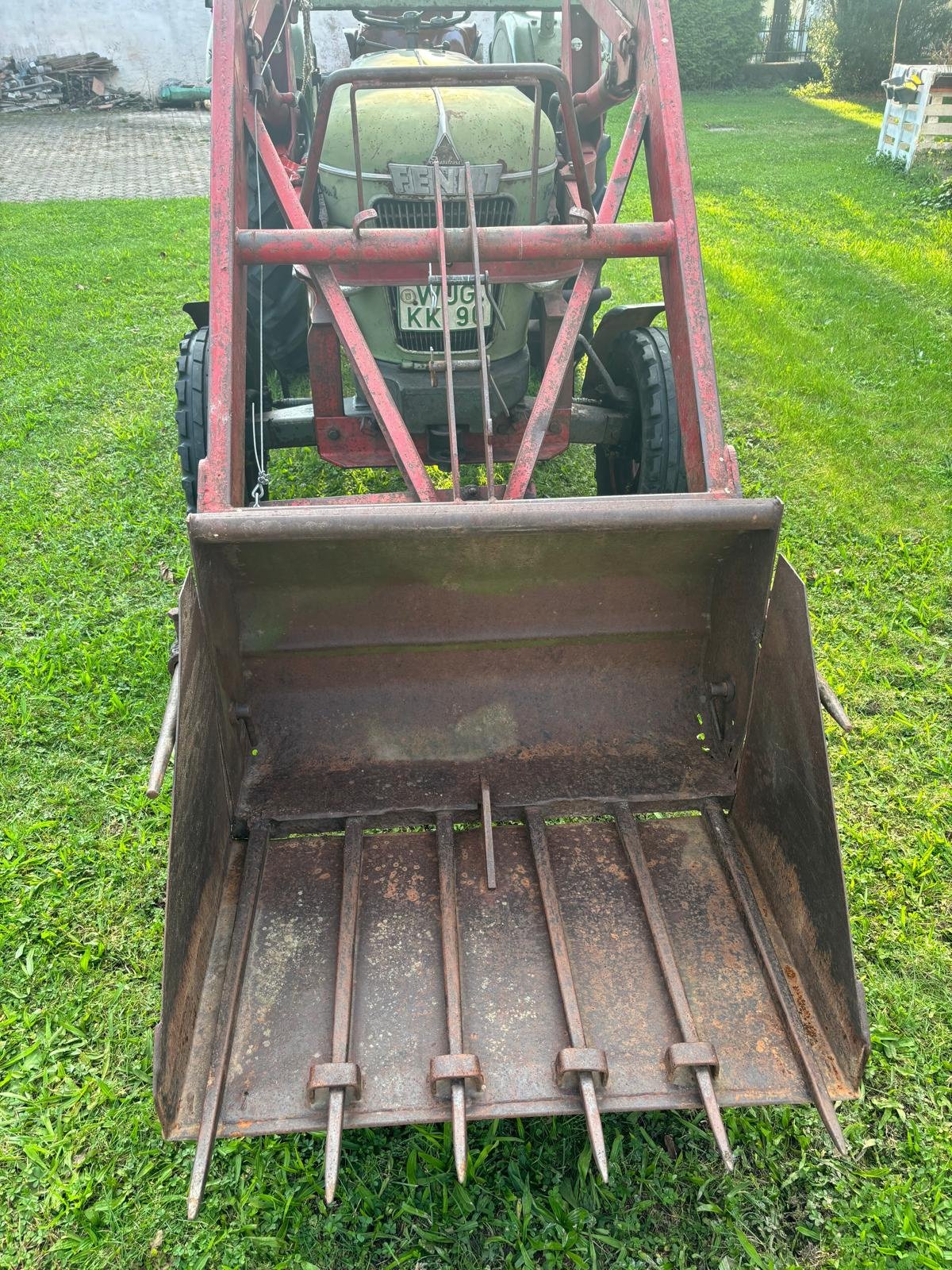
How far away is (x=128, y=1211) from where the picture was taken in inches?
86.3

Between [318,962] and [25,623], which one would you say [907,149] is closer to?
[25,623]

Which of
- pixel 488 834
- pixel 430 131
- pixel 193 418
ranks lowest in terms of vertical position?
pixel 488 834

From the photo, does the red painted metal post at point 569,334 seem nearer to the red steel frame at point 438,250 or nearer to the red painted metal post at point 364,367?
the red steel frame at point 438,250

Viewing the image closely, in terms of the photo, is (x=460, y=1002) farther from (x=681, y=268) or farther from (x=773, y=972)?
(x=681, y=268)

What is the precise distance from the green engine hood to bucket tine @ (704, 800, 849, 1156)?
2335mm

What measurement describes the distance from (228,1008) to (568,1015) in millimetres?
765

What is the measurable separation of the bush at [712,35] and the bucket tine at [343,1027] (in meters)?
21.6

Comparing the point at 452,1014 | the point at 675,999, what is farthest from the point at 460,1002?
the point at 675,999

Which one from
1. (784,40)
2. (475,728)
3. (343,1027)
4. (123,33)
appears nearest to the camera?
(343,1027)

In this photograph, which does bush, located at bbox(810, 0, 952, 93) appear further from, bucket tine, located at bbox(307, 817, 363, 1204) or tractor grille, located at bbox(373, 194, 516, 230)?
bucket tine, located at bbox(307, 817, 363, 1204)

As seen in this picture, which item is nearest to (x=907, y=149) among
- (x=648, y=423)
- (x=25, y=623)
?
(x=648, y=423)

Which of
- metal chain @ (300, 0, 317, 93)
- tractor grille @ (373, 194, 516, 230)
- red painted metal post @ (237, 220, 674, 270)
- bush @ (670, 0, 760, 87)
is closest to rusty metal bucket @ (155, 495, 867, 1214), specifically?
red painted metal post @ (237, 220, 674, 270)

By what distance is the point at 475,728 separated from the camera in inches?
111

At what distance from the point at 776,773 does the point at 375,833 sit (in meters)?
1.10
